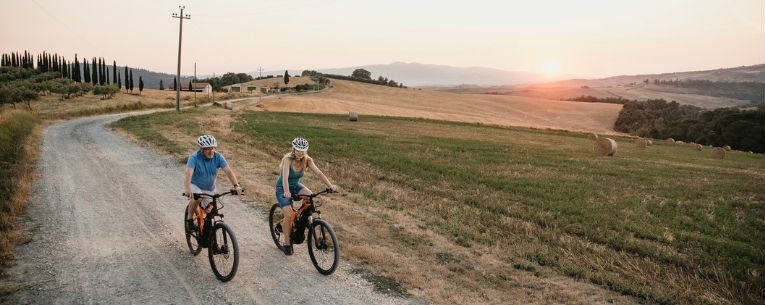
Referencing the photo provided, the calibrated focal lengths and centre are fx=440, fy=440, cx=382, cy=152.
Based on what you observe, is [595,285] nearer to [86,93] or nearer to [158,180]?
[158,180]

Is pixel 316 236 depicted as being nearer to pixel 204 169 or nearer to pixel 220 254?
pixel 220 254

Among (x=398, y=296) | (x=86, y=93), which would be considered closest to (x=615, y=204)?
(x=398, y=296)

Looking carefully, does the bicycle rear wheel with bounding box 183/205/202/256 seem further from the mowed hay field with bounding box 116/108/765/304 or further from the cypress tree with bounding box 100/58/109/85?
the cypress tree with bounding box 100/58/109/85

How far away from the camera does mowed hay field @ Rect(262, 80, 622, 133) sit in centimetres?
6813

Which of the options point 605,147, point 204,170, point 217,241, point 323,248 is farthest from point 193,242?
point 605,147

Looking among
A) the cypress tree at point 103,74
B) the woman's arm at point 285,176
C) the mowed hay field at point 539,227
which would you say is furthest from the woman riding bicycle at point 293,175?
the cypress tree at point 103,74

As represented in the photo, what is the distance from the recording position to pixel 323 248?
26.1 feet

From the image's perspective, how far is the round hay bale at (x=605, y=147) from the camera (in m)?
29.8

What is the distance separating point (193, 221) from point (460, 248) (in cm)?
558

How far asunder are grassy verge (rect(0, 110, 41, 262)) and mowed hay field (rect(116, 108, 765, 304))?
5618 millimetres

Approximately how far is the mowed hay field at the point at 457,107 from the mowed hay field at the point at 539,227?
A: 4604 cm

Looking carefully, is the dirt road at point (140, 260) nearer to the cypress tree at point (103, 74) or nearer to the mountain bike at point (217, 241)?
the mountain bike at point (217, 241)

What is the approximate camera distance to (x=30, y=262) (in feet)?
26.3

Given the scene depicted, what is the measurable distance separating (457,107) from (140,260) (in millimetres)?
83195
